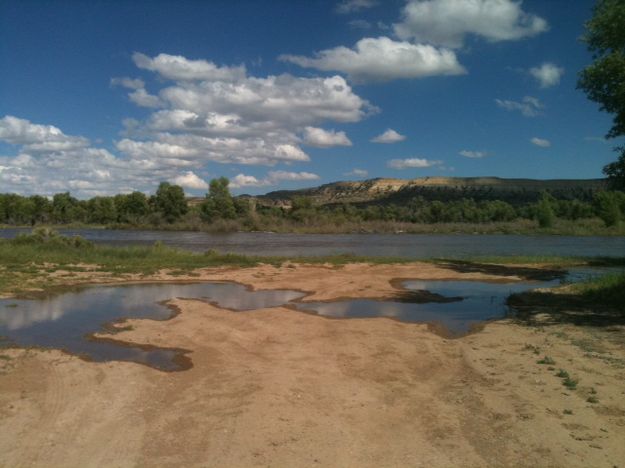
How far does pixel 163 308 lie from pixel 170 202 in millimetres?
92884

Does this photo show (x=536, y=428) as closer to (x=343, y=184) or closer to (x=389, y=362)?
(x=389, y=362)

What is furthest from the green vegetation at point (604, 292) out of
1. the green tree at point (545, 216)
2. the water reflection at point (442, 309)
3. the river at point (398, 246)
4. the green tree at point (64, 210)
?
the green tree at point (64, 210)

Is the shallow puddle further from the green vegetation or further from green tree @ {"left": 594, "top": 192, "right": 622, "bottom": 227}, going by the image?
green tree @ {"left": 594, "top": 192, "right": 622, "bottom": 227}

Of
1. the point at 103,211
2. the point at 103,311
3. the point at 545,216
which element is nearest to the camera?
the point at 103,311

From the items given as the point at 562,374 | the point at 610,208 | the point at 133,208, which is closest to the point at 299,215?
the point at 133,208

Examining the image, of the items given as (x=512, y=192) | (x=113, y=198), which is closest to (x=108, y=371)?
(x=113, y=198)

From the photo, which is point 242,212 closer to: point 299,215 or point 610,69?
point 299,215

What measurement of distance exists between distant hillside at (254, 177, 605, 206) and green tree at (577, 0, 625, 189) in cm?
11579

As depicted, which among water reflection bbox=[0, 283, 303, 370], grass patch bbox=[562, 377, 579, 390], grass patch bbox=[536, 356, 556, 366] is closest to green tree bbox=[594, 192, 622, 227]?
water reflection bbox=[0, 283, 303, 370]

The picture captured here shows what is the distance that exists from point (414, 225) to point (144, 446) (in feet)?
327

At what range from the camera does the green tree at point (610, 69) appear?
16438 millimetres

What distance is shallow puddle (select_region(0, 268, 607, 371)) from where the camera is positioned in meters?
11.5

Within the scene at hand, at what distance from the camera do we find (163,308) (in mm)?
16969

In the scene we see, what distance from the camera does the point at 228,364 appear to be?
33.0ft
